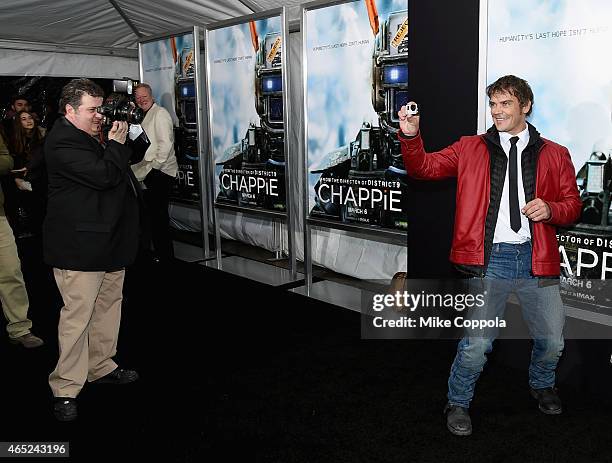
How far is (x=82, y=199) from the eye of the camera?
257 centimetres

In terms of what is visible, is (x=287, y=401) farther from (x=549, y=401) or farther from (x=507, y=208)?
(x=507, y=208)

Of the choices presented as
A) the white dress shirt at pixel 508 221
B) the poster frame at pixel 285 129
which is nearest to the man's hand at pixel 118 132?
the white dress shirt at pixel 508 221

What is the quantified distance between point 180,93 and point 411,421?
376 cm

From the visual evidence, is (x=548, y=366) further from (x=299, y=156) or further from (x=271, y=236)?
(x=271, y=236)

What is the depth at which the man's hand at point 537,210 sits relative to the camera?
7.11ft

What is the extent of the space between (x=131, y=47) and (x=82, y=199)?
4.47 m

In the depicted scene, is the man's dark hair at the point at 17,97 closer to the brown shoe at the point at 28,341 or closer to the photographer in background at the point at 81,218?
the brown shoe at the point at 28,341

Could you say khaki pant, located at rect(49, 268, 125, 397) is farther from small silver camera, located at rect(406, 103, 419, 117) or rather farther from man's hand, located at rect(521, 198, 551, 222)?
man's hand, located at rect(521, 198, 551, 222)

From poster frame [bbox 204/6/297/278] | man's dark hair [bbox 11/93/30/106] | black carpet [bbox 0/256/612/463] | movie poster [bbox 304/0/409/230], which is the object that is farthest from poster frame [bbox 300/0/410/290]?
man's dark hair [bbox 11/93/30/106]

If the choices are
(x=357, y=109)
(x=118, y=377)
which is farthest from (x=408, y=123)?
(x=118, y=377)

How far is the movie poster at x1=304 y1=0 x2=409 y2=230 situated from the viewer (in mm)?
3752

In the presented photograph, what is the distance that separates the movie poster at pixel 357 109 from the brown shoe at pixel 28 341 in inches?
75.7

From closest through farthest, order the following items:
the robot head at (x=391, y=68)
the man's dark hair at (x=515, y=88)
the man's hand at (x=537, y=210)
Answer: the man's hand at (x=537, y=210) < the man's dark hair at (x=515, y=88) < the robot head at (x=391, y=68)

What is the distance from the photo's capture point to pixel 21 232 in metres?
6.32
